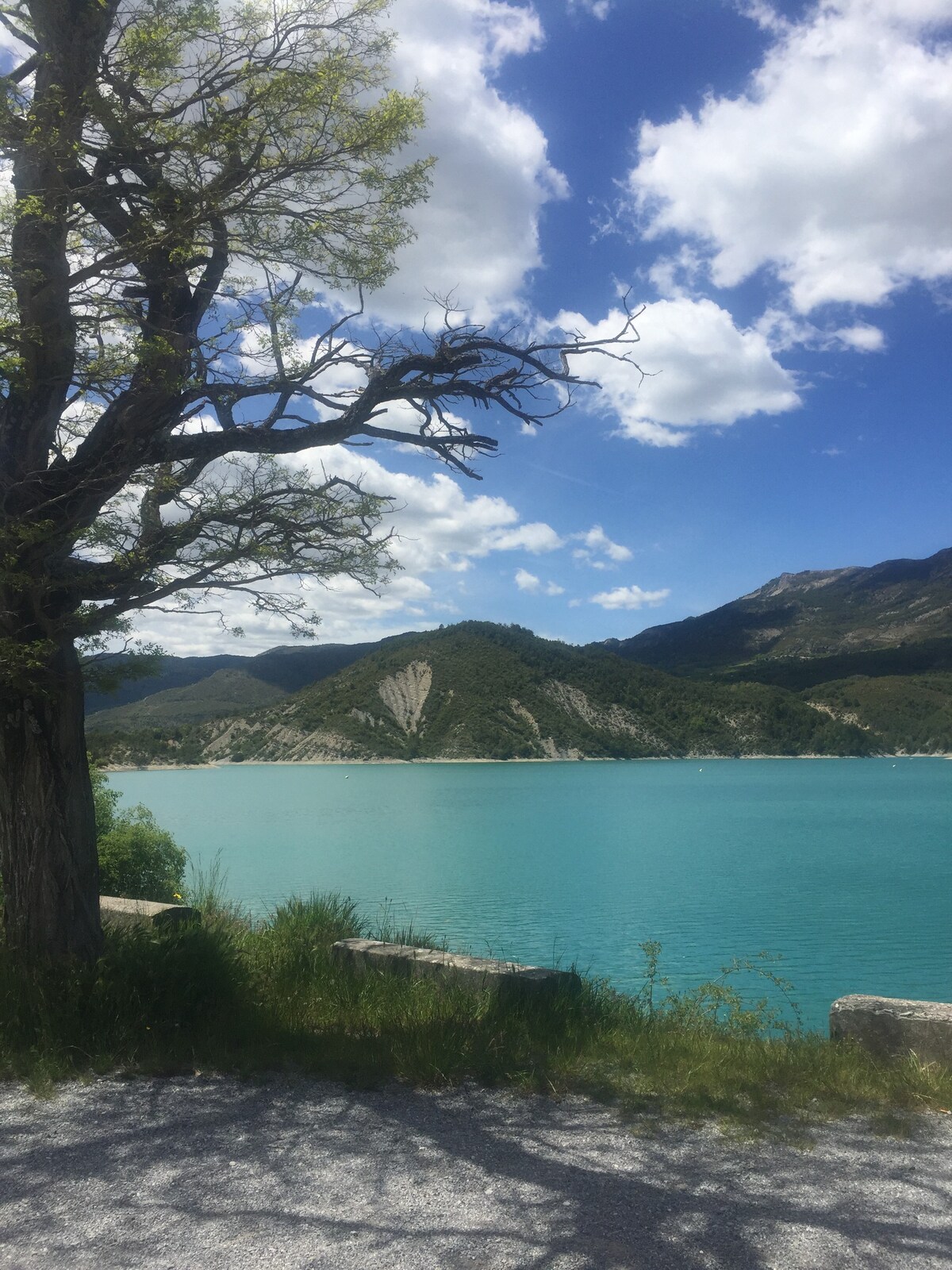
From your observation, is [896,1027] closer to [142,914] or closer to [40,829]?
[40,829]

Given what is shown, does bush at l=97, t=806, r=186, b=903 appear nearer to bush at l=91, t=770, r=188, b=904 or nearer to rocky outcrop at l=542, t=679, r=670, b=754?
bush at l=91, t=770, r=188, b=904

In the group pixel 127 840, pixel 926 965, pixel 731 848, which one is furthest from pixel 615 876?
pixel 127 840

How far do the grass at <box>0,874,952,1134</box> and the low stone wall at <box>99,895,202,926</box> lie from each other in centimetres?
95

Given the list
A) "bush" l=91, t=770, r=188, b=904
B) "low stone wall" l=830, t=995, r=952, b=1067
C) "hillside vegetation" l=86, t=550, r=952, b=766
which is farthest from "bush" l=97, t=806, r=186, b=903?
"hillside vegetation" l=86, t=550, r=952, b=766

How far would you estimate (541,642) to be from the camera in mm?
170500

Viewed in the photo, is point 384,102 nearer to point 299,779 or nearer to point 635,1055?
point 635,1055

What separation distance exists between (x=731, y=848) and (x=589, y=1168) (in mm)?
33959

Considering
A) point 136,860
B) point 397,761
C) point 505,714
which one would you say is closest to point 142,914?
point 136,860

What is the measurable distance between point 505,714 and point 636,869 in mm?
110054

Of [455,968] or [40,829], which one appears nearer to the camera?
[40,829]

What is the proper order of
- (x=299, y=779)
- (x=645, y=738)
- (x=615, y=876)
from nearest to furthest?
(x=615, y=876) < (x=299, y=779) < (x=645, y=738)

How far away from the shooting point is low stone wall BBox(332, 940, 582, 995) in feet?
21.6

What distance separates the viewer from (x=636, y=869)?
3066cm

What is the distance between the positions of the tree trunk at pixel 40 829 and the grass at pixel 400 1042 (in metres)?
0.29
